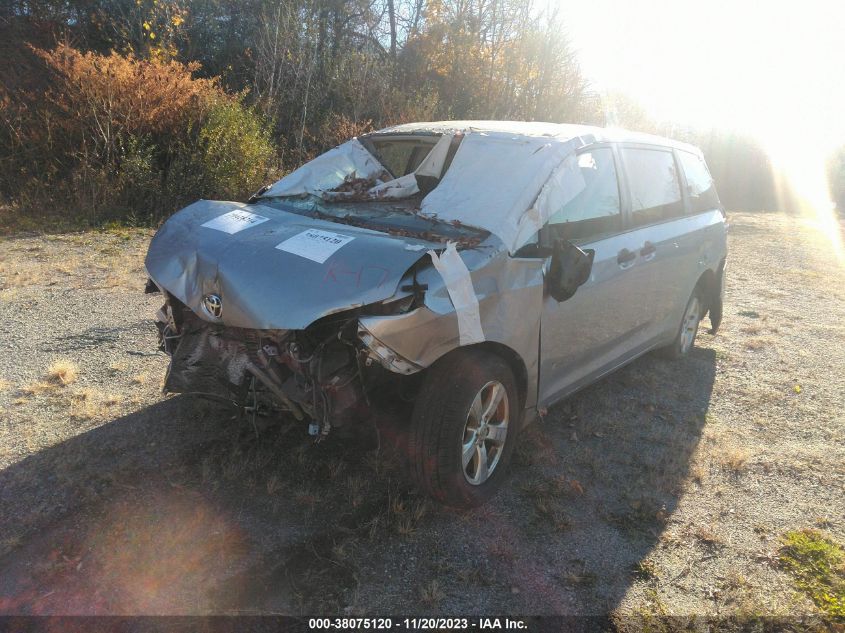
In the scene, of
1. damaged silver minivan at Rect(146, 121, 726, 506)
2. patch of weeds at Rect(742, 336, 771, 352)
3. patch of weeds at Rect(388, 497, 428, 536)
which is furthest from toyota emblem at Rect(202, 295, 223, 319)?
patch of weeds at Rect(742, 336, 771, 352)

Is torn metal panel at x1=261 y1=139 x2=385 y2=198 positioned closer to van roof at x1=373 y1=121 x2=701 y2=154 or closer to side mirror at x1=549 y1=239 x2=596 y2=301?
van roof at x1=373 y1=121 x2=701 y2=154

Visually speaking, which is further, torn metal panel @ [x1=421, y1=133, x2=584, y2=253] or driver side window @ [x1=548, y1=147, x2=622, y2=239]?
driver side window @ [x1=548, y1=147, x2=622, y2=239]

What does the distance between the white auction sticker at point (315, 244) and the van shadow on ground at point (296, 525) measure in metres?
0.83

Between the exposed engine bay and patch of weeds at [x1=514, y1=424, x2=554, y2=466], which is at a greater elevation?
the exposed engine bay

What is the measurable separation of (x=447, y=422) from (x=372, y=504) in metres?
0.65

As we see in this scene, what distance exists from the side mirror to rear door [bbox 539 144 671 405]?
72 mm

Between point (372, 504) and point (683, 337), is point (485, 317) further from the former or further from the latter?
point (683, 337)

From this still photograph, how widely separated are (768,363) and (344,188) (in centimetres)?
410

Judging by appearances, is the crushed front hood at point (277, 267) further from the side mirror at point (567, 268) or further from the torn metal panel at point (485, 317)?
the side mirror at point (567, 268)

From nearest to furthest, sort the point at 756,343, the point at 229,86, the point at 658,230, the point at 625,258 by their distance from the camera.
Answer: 1. the point at 625,258
2. the point at 658,230
3. the point at 756,343
4. the point at 229,86

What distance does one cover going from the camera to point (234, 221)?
3406 millimetres

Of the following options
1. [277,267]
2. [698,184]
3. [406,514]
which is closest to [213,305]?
[277,267]

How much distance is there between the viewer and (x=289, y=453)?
3.47m

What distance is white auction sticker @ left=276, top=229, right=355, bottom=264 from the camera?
2.86 meters
